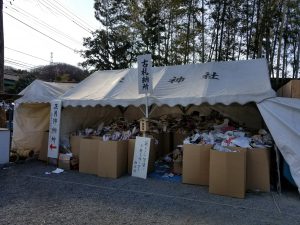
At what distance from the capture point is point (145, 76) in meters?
5.76

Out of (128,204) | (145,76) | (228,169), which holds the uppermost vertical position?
(145,76)

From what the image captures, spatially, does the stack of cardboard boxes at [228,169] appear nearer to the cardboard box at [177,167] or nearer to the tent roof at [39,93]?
the cardboard box at [177,167]

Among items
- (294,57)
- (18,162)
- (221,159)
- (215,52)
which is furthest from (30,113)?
(294,57)

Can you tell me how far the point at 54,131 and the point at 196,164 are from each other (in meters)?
3.37

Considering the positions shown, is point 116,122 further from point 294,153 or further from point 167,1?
point 167,1

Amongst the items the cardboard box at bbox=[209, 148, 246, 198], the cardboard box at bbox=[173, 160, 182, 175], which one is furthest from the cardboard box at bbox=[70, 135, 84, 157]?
the cardboard box at bbox=[209, 148, 246, 198]

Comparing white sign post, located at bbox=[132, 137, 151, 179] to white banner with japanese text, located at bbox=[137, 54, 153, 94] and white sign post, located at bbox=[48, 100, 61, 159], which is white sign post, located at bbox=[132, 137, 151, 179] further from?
white sign post, located at bbox=[48, 100, 61, 159]

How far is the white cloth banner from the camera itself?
4397 mm

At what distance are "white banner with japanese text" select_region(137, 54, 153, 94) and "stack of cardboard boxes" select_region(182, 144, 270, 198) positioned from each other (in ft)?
4.69

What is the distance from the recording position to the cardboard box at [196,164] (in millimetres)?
5023

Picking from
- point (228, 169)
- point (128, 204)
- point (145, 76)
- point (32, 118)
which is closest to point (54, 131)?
point (32, 118)

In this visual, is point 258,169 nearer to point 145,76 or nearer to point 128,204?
point 128,204

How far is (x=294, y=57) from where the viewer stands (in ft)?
38.0

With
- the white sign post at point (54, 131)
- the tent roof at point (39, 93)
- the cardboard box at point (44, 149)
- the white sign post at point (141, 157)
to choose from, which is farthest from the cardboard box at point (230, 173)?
the tent roof at point (39, 93)
